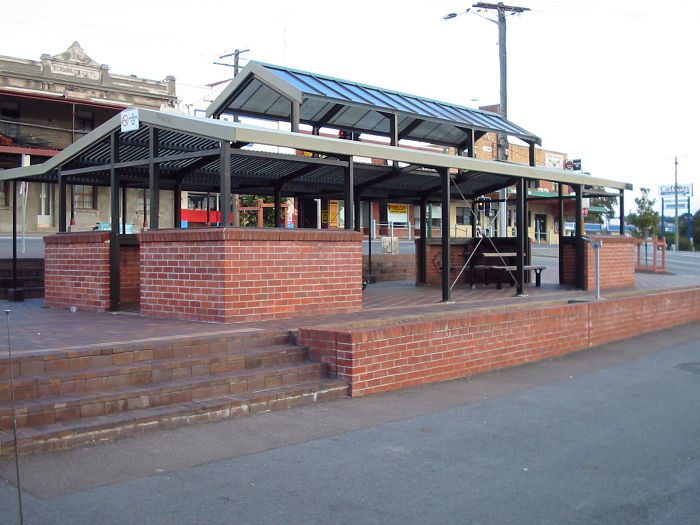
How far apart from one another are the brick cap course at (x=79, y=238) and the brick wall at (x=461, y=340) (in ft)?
14.1

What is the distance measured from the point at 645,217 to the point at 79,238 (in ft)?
173

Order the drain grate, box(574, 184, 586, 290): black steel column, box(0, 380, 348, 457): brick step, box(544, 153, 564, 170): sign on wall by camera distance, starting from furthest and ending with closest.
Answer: box(544, 153, 564, 170): sign on wall, box(574, 184, 586, 290): black steel column, the drain grate, box(0, 380, 348, 457): brick step

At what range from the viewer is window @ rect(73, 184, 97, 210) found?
116ft

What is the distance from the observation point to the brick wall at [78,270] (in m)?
10.9

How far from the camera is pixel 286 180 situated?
14.1 meters

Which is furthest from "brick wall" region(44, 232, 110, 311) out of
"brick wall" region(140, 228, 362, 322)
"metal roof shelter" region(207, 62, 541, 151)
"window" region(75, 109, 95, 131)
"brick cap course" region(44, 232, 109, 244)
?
"window" region(75, 109, 95, 131)

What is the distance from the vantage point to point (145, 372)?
6.74m

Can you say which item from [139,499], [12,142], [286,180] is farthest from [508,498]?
[12,142]

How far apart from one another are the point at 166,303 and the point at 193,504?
18.4 feet

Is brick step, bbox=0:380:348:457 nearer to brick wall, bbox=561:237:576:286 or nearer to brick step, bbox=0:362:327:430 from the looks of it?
brick step, bbox=0:362:327:430

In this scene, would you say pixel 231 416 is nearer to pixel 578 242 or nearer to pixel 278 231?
pixel 278 231

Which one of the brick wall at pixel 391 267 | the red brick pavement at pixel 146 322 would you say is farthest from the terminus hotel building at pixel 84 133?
the red brick pavement at pixel 146 322

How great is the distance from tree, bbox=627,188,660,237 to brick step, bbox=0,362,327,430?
2102 inches

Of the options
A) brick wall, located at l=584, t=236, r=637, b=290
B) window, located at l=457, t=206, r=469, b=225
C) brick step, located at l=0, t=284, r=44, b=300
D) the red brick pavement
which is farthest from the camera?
window, located at l=457, t=206, r=469, b=225
